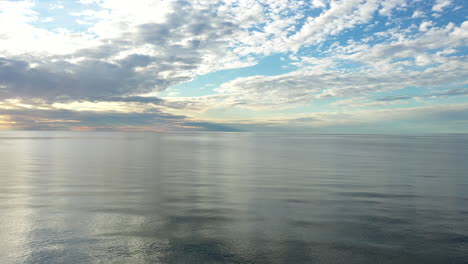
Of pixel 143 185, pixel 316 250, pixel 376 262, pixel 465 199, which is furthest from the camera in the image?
pixel 143 185

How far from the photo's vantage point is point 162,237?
10656 millimetres

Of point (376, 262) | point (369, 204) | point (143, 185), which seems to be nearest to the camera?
point (376, 262)

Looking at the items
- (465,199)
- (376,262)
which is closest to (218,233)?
(376,262)

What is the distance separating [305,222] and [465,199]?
12134mm

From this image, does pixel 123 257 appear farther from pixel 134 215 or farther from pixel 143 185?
pixel 143 185

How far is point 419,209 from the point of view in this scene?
15.1 meters

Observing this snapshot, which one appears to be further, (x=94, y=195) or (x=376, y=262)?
(x=94, y=195)

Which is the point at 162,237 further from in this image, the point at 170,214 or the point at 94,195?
the point at 94,195

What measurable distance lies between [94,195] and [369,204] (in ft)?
55.1

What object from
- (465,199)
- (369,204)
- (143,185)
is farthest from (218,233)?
(465,199)

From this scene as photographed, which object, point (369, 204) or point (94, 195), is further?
point (94, 195)

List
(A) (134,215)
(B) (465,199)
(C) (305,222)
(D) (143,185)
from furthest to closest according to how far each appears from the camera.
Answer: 1. (D) (143,185)
2. (B) (465,199)
3. (A) (134,215)
4. (C) (305,222)

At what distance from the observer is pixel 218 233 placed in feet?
36.7

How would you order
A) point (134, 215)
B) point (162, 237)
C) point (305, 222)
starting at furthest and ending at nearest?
point (134, 215)
point (305, 222)
point (162, 237)
